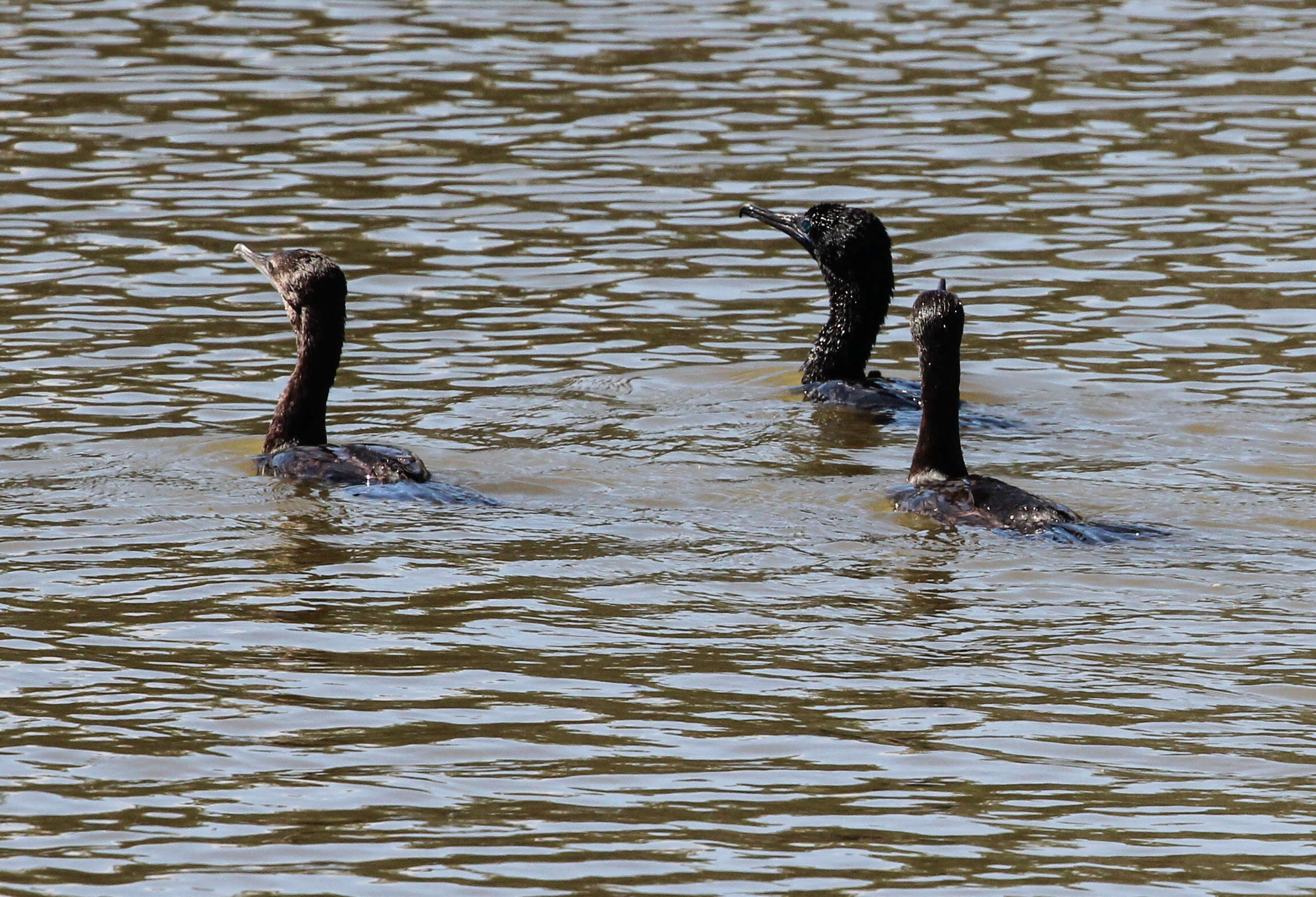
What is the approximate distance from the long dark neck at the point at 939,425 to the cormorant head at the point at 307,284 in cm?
317

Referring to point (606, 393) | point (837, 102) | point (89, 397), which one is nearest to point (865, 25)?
point (837, 102)

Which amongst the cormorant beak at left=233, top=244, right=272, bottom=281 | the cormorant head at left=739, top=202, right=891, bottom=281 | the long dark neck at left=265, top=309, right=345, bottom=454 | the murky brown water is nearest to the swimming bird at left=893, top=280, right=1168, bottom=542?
the murky brown water

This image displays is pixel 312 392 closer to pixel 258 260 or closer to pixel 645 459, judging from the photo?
pixel 258 260

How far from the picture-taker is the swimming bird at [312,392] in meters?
11.1

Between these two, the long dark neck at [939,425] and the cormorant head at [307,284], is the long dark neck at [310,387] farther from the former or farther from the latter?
the long dark neck at [939,425]

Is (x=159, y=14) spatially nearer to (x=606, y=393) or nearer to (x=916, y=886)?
(x=606, y=393)

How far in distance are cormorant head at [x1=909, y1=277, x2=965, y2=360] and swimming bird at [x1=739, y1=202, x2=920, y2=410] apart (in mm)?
2033

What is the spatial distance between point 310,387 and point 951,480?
3.47m

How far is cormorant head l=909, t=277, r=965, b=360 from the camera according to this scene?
37.5 feet

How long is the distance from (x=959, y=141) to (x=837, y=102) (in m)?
1.70

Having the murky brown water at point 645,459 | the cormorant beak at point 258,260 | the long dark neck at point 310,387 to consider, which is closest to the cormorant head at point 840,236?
the murky brown water at point 645,459

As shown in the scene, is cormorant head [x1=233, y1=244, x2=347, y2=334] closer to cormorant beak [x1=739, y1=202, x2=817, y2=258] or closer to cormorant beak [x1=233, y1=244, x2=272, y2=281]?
cormorant beak [x1=233, y1=244, x2=272, y2=281]

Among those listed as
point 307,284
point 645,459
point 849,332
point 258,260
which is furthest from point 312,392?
point 849,332

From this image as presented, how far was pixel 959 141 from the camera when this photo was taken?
63.9 ft
